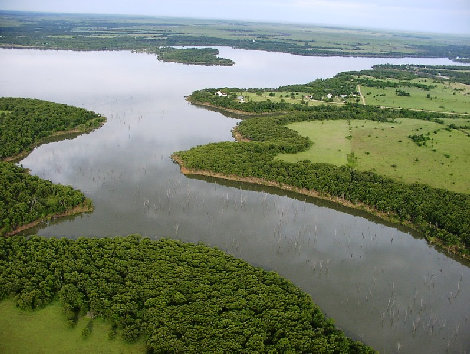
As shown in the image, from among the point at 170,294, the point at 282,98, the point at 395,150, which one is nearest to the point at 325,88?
the point at 282,98

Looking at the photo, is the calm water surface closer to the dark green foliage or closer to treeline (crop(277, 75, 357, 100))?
the dark green foliage

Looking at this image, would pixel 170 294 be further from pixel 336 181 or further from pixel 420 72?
pixel 420 72

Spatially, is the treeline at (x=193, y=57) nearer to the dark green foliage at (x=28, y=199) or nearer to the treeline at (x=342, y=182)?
the treeline at (x=342, y=182)

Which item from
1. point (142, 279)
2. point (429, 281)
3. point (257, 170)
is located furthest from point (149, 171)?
point (429, 281)

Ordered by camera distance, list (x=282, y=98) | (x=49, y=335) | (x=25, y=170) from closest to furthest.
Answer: (x=49, y=335), (x=25, y=170), (x=282, y=98)

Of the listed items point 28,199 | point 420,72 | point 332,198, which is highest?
point 420,72

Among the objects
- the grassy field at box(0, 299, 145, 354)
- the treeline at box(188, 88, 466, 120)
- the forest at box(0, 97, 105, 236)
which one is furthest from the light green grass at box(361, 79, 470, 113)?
the grassy field at box(0, 299, 145, 354)

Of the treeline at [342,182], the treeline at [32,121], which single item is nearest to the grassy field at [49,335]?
the treeline at [342,182]
